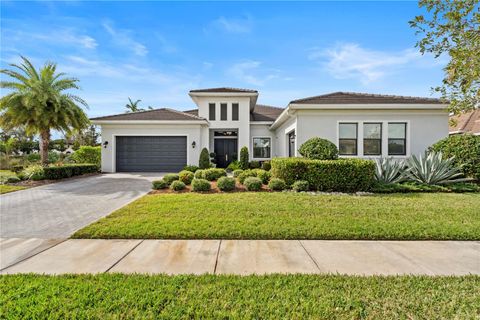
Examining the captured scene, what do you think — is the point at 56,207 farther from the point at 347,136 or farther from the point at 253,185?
the point at 347,136

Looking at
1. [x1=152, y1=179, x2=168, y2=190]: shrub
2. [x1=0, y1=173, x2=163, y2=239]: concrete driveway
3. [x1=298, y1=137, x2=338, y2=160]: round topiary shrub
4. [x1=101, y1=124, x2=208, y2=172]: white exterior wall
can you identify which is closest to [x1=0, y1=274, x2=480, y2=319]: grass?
[x1=0, y1=173, x2=163, y2=239]: concrete driveway

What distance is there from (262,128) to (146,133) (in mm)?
8637

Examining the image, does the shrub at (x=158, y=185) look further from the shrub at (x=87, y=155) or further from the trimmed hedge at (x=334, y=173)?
the shrub at (x=87, y=155)

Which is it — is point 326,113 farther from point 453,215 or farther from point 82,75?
point 82,75

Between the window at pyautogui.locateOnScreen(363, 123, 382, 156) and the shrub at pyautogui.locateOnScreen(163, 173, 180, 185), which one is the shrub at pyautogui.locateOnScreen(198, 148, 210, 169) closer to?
the shrub at pyautogui.locateOnScreen(163, 173, 180, 185)

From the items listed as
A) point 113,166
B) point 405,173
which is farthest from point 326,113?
point 113,166

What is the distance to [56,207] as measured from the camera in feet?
20.7

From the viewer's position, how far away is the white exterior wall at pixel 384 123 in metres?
11.1

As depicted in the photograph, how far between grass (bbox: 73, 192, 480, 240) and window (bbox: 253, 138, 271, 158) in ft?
35.6

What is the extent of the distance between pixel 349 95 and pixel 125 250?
40.1 feet

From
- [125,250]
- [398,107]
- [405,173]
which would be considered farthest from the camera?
[398,107]

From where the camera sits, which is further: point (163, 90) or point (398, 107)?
point (163, 90)

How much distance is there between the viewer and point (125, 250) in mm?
3605

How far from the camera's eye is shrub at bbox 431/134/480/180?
8.77 meters
